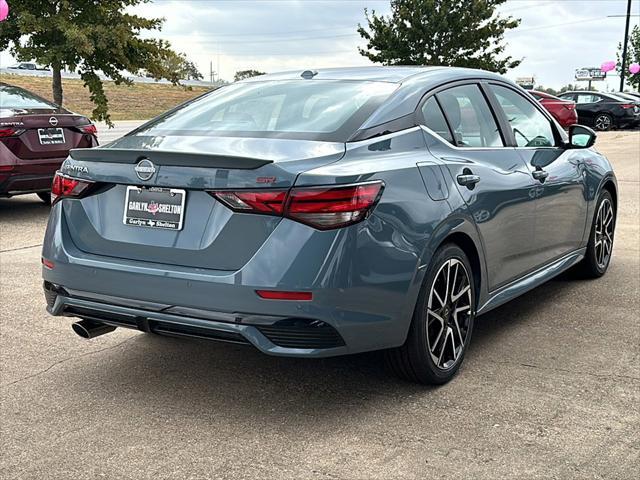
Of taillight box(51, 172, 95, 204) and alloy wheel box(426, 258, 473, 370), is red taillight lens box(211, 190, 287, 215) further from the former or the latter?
alloy wheel box(426, 258, 473, 370)

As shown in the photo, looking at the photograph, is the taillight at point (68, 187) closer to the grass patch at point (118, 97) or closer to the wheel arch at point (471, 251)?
the wheel arch at point (471, 251)

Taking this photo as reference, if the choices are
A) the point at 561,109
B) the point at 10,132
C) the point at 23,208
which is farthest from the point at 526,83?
the point at 10,132

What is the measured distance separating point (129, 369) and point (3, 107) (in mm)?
5735

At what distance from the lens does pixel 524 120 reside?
5340 mm

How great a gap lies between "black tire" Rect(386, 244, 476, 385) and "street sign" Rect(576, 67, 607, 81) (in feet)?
→ 200

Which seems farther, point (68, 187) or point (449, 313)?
point (449, 313)

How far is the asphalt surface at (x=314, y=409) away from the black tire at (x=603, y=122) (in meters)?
27.9

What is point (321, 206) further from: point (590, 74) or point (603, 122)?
point (590, 74)

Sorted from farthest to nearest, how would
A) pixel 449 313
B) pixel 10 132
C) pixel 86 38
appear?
1. pixel 86 38
2. pixel 10 132
3. pixel 449 313

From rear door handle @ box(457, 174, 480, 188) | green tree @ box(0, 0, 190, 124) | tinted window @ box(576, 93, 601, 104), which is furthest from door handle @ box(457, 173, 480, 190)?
tinted window @ box(576, 93, 601, 104)

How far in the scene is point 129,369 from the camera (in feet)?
14.3

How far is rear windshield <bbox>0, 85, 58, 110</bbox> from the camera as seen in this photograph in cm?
936

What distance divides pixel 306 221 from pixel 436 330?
1.03 m

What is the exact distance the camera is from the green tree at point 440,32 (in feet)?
148
